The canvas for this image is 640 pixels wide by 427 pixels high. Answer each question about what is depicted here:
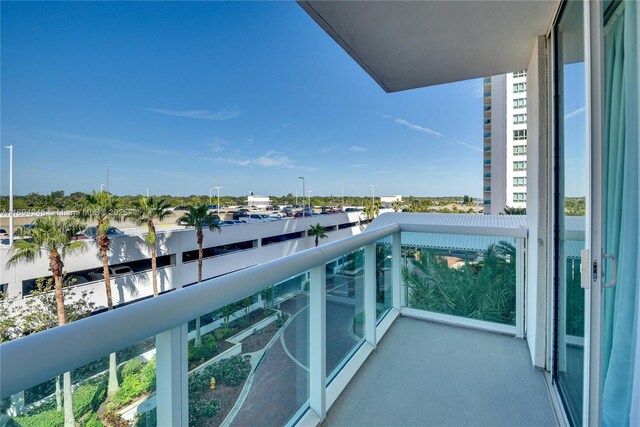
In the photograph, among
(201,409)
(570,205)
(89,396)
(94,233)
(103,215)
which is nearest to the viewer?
(89,396)

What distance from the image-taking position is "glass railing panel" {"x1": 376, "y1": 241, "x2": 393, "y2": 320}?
2.45 m

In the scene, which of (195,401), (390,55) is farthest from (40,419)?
(390,55)

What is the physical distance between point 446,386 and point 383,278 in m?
0.93

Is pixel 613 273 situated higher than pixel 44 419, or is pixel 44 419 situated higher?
pixel 613 273

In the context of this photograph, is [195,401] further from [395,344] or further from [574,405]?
[395,344]

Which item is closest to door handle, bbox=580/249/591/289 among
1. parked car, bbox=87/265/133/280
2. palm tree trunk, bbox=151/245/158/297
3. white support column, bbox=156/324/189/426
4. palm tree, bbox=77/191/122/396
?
white support column, bbox=156/324/189/426

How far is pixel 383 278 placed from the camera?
261 cm

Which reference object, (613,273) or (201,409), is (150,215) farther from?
(613,273)

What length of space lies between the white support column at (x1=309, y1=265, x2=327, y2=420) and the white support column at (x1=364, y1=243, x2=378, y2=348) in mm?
756

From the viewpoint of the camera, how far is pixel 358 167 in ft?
122

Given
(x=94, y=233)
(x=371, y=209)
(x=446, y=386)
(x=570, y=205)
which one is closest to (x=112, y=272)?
(x=94, y=233)

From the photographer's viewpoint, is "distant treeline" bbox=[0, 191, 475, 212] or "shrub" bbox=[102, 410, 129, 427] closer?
"shrub" bbox=[102, 410, 129, 427]

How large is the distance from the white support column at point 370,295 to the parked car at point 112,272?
16441 millimetres

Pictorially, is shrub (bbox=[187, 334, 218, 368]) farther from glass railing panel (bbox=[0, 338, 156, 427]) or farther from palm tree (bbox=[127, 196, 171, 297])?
palm tree (bbox=[127, 196, 171, 297])
